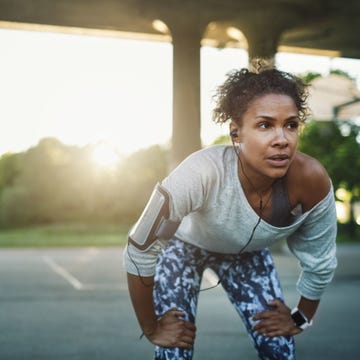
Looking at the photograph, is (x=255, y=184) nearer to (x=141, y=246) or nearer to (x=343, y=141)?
(x=141, y=246)

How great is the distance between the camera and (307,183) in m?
2.14

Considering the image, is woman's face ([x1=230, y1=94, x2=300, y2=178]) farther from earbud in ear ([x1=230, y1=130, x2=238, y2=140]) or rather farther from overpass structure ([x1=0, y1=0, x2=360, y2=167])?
overpass structure ([x1=0, y1=0, x2=360, y2=167])

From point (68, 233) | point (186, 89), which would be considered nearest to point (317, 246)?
point (186, 89)

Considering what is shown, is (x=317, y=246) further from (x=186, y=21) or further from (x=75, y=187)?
(x=75, y=187)

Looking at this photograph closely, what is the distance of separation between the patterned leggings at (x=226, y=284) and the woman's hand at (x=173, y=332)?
0.03 metres

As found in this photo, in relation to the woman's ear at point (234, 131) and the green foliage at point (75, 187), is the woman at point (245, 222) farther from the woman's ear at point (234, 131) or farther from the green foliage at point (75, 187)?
the green foliage at point (75, 187)

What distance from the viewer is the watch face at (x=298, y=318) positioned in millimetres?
2404

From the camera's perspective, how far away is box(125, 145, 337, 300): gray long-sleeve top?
2.07 metres

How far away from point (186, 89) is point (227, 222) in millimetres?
7340

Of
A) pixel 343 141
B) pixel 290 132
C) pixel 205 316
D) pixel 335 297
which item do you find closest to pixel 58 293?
pixel 205 316

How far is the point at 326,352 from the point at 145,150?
18705 millimetres

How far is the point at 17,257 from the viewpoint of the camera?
11695 mm

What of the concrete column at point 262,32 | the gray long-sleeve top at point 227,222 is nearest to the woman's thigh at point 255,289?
the gray long-sleeve top at point 227,222

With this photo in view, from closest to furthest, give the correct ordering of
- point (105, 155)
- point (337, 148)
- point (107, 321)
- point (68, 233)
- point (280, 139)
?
point (280, 139)
point (107, 321)
point (337, 148)
point (68, 233)
point (105, 155)
